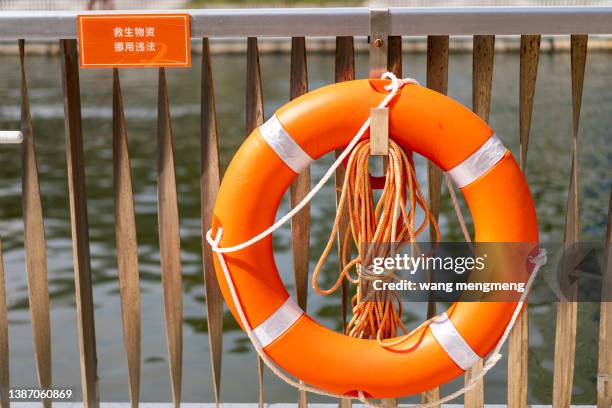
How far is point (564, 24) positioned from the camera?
170 centimetres

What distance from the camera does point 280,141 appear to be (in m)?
1.68

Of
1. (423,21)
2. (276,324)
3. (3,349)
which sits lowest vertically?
(3,349)

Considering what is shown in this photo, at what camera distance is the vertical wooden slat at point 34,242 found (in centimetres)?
184

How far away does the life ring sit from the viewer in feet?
5.46

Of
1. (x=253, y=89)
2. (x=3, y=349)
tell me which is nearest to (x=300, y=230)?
(x=253, y=89)

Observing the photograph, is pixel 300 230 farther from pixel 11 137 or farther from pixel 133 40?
pixel 11 137

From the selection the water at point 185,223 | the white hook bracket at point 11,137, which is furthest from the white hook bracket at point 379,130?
the water at point 185,223

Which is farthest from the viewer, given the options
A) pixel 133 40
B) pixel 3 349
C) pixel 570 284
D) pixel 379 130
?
pixel 3 349

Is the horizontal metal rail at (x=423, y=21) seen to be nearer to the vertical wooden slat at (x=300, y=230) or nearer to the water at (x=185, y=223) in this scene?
the vertical wooden slat at (x=300, y=230)

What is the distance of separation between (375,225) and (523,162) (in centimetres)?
37

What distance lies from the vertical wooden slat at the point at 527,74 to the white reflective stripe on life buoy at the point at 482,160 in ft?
0.49

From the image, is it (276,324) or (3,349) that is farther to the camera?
(3,349)

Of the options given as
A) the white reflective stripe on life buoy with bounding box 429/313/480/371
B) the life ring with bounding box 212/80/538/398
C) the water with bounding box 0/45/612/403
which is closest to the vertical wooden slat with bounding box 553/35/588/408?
the life ring with bounding box 212/80/538/398

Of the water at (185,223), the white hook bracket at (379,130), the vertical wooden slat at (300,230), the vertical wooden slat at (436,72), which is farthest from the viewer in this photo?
the water at (185,223)
